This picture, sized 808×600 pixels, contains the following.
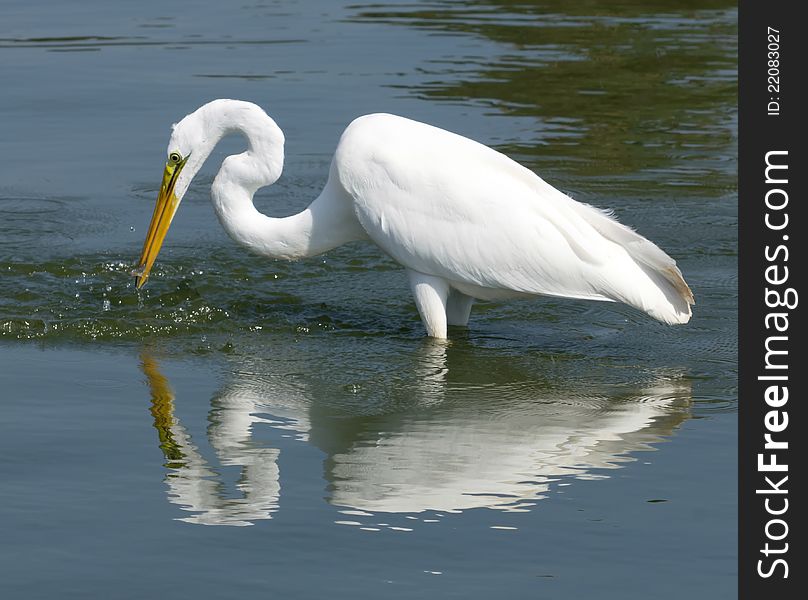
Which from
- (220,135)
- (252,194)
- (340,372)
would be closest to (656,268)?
(340,372)

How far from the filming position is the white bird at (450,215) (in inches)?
346

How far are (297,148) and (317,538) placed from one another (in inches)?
297

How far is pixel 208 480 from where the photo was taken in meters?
6.97

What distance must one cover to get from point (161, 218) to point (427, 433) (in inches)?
100

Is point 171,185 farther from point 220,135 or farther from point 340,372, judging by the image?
point 340,372

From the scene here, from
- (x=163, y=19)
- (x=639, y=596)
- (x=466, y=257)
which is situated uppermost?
(x=163, y=19)

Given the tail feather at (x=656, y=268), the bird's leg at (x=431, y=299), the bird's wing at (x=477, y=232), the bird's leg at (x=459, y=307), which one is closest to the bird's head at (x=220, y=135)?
the bird's wing at (x=477, y=232)

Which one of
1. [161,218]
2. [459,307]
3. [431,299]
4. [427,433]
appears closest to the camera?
[427,433]

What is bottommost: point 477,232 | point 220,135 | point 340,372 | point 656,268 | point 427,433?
point 427,433

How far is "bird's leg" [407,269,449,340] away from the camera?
9.01 m

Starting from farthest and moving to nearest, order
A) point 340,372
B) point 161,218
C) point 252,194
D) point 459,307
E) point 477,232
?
point 459,307 → point 161,218 → point 252,194 → point 477,232 → point 340,372

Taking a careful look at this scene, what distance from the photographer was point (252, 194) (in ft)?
30.0

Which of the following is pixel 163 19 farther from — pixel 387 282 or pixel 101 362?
pixel 101 362
